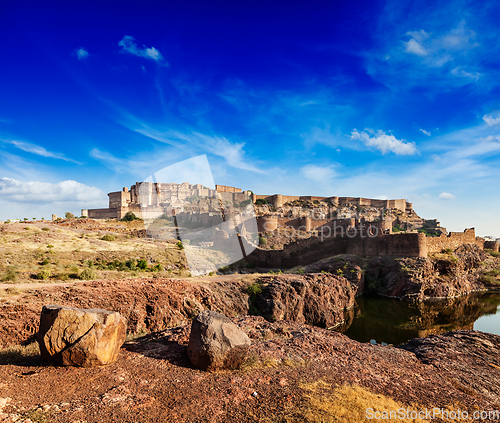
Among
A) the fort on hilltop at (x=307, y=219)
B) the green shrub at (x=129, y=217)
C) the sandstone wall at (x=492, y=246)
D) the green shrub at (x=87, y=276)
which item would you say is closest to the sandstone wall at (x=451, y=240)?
the fort on hilltop at (x=307, y=219)

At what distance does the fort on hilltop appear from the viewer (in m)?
32.0

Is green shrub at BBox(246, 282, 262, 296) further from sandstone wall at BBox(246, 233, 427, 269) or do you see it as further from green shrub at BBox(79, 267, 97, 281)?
sandstone wall at BBox(246, 233, 427, 269)

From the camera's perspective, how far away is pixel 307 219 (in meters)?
54.8

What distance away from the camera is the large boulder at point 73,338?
5.54m

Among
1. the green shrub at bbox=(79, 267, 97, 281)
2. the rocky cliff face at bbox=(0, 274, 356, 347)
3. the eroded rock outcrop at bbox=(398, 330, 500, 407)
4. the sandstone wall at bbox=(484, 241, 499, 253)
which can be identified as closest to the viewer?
the eroded rock outcrop at bbox=(398, 330, 500, 407)

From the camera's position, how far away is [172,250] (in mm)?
28109

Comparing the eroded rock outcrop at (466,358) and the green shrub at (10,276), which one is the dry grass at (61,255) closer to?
the green shrub at (10,276)

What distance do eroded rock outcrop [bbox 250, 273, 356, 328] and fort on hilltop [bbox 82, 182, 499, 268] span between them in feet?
43.5

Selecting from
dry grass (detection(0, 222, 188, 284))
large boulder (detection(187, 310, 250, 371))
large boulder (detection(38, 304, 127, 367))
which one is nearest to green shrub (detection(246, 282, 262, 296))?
dry grass (detection(0, 222, 188, 284))

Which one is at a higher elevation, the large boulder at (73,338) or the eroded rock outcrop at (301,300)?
the large boulder at (73,338)

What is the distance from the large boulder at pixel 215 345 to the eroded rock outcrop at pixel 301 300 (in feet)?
27.1

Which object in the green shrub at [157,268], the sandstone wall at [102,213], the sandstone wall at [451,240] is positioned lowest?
the green shrub at [157,268]

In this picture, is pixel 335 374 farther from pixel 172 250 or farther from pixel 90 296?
pixel 172 250

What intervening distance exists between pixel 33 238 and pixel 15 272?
10.9 metres
